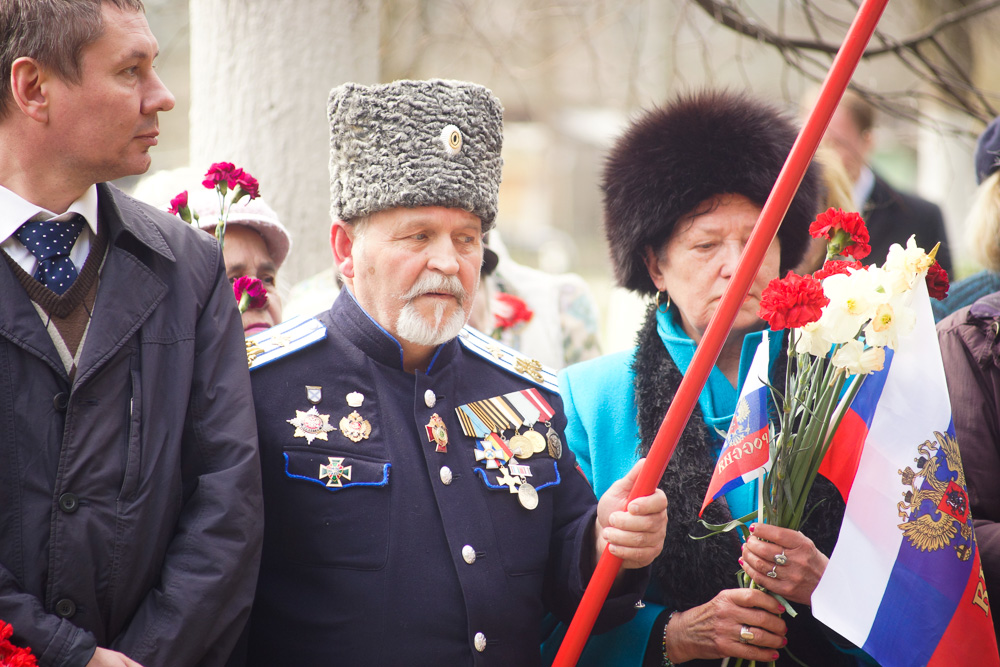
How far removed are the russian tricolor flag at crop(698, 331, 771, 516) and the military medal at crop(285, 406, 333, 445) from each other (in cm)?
92

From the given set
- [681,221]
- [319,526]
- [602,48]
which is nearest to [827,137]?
[681,221]

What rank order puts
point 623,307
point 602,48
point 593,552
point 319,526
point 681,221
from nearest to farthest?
point 319,526
point 593,552
point 681,221
point 623,307
point 602,48

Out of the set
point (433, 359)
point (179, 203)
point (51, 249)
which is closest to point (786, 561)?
point (433, 359)

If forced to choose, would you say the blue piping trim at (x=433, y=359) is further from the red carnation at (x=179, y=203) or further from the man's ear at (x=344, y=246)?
the red carnation at (x=179, y=203)

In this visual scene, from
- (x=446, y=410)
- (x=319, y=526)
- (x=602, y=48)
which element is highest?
(x=602, y=48)

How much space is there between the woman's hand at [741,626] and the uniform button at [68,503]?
1.49 meters

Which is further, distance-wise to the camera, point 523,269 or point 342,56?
point 523,269

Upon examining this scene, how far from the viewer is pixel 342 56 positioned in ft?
12.9

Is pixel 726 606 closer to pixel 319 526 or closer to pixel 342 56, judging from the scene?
pixel 319 526

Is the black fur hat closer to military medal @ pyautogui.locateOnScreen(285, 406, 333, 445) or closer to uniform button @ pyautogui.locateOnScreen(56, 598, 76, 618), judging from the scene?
military medal @ pyautogui.locateOnScreen(285, 406, 333, 445)

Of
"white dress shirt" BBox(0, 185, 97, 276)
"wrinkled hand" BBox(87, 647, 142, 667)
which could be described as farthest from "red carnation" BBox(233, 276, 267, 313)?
"wrinkled hand" BBox(87, 647, 142, 667)

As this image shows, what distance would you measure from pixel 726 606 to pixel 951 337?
3.37ft

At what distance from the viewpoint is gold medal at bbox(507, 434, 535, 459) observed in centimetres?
262

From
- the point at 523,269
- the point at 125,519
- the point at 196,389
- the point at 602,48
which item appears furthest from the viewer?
the point at 602,48
